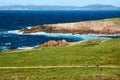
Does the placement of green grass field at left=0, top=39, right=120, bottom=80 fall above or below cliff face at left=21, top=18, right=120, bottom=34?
above

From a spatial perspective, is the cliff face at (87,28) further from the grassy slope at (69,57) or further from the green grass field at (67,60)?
the grassy slope at (69,57)

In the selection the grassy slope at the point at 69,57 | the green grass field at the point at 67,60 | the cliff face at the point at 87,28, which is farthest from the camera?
the cliff face at the point at 87,28

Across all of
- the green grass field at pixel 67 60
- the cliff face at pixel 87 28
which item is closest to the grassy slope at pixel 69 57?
the green grass field at pixel 67 60

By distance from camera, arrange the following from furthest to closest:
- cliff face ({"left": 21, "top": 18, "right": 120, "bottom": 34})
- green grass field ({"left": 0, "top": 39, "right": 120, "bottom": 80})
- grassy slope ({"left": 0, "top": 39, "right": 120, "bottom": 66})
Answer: cliff face ({"left": 21, "top": 18, "right": 120, "bottom": 34}), grassy slope ({"left": 0, "top": 39, "right": 120, "bottom": 66}), green grass field ({"left": 0, "top": 39, "right": 120, "bottom": 80})

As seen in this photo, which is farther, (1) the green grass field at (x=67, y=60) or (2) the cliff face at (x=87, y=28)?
(2) the cliff face at (x=87, y=28)

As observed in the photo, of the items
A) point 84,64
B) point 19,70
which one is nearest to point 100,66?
point 84,64

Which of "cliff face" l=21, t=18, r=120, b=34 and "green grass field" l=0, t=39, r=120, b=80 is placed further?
"cliff face" l=21, t=18, r=120, b=34

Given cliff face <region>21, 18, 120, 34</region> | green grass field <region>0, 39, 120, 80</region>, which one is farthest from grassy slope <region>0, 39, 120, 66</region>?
cliff face <region>21, 18, 120, 34</region>

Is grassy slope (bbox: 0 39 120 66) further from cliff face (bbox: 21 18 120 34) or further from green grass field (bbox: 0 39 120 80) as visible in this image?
cliff face (bbox: 21 18 120 34)

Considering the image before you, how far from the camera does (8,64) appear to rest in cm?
5072

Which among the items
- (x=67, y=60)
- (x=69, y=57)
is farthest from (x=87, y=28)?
(x=67, y=60)

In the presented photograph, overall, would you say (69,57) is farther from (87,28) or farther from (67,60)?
(87,28)

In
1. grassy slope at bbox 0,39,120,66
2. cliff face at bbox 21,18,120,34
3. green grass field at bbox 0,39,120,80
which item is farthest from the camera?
cliff face at bbox 21,18,120,34

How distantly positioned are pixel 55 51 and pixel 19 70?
14.3 metres
